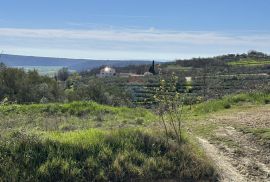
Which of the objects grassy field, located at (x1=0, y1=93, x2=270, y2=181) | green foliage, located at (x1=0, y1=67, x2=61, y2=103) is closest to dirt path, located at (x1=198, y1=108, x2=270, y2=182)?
grassy field, located at (x1=0, y1=93, x2=270, y2=181)

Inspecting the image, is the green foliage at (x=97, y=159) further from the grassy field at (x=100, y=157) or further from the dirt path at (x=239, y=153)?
the dirt path at (x=239, y=153)

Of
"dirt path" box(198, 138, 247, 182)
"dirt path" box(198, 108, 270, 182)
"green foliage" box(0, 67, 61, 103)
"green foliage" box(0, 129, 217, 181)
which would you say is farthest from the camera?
"green foliage" box(0, 67, 61, 103)

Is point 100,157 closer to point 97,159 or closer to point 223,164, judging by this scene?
point 97,159

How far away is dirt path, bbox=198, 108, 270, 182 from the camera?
8555mm

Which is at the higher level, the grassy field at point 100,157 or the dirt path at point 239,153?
the grassy field at point 100,157

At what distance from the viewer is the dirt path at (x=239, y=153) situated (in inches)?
337

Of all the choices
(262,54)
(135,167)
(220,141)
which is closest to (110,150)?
(135,167)

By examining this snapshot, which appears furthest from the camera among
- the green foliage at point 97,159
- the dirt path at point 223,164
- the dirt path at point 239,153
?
the dirt path at point 239,153

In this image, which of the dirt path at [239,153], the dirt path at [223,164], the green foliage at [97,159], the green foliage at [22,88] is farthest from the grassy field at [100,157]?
the green foliage at [22,88]

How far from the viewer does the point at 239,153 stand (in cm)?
966

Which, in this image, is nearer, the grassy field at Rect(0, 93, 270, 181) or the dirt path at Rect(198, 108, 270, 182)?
the grassy field at Rect(0, 93, 270, 181)

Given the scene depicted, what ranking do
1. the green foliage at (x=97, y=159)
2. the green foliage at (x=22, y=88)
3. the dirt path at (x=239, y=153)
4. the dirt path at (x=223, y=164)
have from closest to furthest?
the green foliage at (x=97, y=159) < the dirt path at (x=223, y=164) < the dirt path at (x=239, y=153) < the green foliage at (x=22, y=88)

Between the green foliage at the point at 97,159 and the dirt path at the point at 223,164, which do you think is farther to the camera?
the dirt path at the point at 223,164

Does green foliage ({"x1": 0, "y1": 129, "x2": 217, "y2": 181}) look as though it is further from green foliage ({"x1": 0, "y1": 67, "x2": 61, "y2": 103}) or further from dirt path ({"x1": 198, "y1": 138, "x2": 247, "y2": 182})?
green foliage ({"x1": 0, "y1": 67, "x2": 61, "y2": 103})
